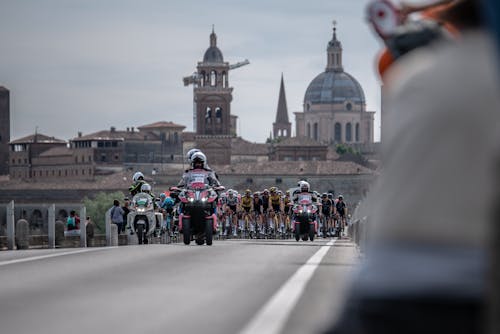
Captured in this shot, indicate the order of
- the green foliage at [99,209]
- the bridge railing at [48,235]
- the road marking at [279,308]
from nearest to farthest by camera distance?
the road marking at [279,308] → the bridge railing at [48,235] → the green foliage at [99,209]

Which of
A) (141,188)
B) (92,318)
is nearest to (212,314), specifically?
(92,318)

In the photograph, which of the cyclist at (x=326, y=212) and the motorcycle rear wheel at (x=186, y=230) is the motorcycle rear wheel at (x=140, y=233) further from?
the cyclist at (x=326, y=212)

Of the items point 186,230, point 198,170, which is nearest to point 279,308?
point 186,230

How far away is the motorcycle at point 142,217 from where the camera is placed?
2939cm

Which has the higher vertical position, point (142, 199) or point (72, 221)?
point (142, 199)

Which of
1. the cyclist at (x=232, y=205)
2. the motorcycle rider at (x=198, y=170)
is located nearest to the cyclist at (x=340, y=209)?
the cyclist at (x=232, y=205)

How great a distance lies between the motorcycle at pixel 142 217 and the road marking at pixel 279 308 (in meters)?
17.3

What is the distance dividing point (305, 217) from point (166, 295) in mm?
26993

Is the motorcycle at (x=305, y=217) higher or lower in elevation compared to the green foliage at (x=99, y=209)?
higher

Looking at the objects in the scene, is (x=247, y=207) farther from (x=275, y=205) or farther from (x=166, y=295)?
(x=166, y=295)

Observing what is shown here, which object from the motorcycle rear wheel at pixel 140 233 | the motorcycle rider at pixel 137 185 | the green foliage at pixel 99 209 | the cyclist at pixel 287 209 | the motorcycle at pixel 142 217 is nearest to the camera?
the motorcycle rear wheel at pixel 140 233

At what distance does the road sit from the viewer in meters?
6.95

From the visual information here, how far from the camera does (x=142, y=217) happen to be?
96.8ft

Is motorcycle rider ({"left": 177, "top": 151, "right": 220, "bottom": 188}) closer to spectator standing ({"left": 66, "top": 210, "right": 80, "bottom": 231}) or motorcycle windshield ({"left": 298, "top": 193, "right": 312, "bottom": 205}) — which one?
spectator standing ({"left": 66, "top": 210, "right": 80, "bottom": 231})
